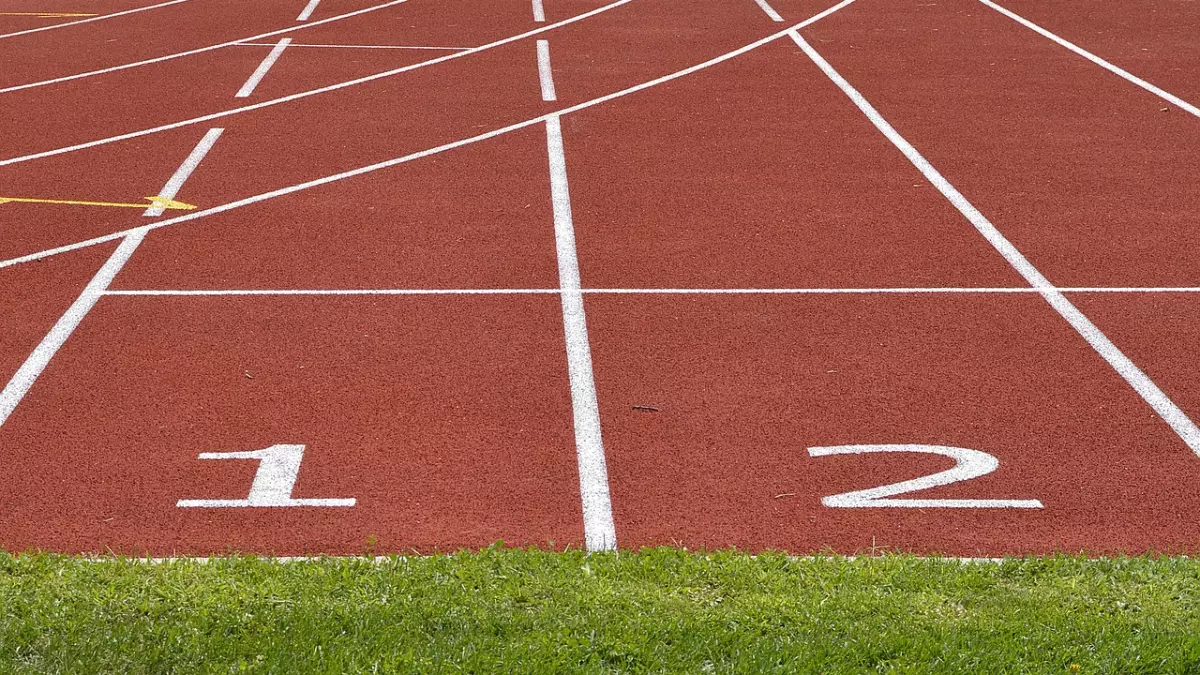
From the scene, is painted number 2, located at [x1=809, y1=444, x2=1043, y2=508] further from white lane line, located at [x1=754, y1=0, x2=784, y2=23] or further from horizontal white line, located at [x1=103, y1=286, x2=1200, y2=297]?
white lane line, located at [x1=754, y1=0, x2=784, y2=23]

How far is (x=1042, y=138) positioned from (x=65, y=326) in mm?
7882

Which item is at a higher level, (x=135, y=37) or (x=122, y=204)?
(x=135, y=37)

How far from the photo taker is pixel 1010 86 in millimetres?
13438

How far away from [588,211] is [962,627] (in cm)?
544

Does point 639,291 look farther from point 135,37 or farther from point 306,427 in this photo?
point 135,37

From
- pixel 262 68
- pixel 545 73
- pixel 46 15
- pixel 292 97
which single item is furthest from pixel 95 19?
pixel 545 73

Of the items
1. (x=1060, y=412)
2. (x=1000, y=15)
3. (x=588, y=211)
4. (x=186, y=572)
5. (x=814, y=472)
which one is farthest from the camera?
(x=1000, y=15)

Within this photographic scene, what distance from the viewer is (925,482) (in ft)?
18.2

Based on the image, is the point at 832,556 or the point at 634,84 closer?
the point at 832,556

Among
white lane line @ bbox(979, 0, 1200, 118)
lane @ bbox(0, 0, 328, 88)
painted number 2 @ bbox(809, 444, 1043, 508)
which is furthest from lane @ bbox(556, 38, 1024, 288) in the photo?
lane @ bbox(0, 0, 328, 88)

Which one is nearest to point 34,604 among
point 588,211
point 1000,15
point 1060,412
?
point 1060,412

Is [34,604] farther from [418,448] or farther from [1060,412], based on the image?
[1060,412]

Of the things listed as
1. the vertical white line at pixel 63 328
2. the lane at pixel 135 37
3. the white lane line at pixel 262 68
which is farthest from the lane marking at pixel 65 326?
the lane at pixel 135 37

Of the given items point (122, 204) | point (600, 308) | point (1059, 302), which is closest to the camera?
point (600, 308)
